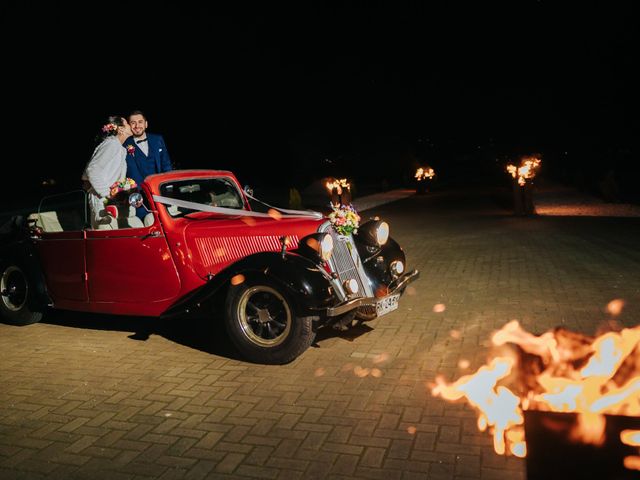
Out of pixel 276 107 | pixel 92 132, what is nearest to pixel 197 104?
pixel 92 132

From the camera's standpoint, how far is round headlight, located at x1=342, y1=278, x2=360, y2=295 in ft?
16.5

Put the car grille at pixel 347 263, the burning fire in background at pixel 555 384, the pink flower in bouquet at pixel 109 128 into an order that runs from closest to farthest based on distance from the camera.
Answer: the burning fire in background at pixel 555 384
the car grille at pixel 347 263
the pink flower in bouquet at pixel 109 128

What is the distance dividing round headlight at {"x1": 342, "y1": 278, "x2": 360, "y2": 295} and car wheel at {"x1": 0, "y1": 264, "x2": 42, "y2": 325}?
4264mm

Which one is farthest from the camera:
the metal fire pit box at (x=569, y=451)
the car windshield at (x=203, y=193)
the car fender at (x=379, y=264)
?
the car windshield at (x=203, y=193)

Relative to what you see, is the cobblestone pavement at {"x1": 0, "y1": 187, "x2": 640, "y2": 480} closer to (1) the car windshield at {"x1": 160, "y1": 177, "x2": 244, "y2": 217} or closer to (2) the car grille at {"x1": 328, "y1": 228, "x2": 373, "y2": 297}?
(2) the car grille at {"x1": 328, "y1": 228, "x2": 373, "y2": 297}

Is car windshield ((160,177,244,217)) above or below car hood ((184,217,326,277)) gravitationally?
above

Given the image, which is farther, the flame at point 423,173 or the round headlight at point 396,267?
the flame at point 423,173

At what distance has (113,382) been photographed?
15.3ft

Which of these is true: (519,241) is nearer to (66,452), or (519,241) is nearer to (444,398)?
(444,398)

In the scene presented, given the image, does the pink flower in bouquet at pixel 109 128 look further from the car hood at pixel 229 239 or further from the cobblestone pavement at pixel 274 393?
the cobblestone pavement at pixel 274 393

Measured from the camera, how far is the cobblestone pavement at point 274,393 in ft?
10.6

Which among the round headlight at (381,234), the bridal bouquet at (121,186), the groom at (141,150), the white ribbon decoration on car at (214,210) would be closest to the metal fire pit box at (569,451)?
the round headlight at (381,234)

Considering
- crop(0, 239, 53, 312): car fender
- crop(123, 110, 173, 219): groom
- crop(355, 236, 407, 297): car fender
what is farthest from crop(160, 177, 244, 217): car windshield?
crop(0, 239, 53, 312): car fender

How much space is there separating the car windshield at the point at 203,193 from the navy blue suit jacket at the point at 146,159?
0.90 m
